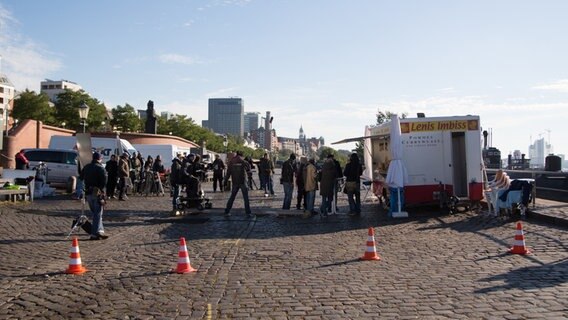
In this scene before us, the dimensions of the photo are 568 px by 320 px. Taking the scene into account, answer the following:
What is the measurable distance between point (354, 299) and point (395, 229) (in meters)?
6.48

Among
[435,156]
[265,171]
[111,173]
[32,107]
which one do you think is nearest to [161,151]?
[265,171]

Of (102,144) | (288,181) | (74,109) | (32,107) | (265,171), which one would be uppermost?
(74,109)

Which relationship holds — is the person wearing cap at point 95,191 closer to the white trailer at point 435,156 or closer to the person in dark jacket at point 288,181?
the person in dark jacket at point 288,181

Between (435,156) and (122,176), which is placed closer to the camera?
(435,156)

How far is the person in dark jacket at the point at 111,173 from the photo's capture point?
2006cm

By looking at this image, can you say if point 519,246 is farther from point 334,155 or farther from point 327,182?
point 334,155

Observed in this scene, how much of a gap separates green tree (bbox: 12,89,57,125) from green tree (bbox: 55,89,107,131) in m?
2.18

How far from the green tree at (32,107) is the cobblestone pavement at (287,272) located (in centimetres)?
3883

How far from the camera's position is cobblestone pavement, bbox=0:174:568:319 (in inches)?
239

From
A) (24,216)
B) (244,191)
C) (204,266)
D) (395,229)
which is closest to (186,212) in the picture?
(244,191)

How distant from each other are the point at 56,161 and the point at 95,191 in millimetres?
13423

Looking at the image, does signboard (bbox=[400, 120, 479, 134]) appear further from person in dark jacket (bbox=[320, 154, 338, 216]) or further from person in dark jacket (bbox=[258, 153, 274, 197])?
person in dark jacket (bbox=[258, 153, 274, 197])

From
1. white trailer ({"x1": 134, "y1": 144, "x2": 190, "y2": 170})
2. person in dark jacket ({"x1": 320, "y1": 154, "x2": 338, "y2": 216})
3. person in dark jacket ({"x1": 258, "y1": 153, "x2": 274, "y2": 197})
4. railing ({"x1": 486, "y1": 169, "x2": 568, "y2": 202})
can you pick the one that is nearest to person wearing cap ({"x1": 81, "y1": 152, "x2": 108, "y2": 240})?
person in dark jacket ({"x1": 320, "y1": 154, "x2": 338, "y2": 216})

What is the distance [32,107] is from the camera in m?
48.9
